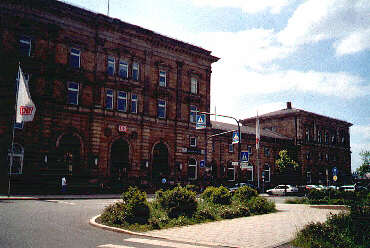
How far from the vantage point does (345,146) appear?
244ft

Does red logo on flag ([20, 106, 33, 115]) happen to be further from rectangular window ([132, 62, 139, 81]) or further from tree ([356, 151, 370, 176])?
tree ([356, 151, 370, 176])

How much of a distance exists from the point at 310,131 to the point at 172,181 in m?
38.5

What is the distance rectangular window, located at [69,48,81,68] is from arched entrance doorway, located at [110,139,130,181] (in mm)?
8705

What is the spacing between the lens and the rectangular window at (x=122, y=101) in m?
34.7

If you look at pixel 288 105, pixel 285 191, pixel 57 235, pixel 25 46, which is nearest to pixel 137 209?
pixel 57 235

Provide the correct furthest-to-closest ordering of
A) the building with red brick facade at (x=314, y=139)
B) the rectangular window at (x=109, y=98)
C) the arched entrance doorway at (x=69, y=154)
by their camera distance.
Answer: the building with red brick facade at (x=314, y=139) → the rectangular window at (x=109, y=98) → the arched entrance doorway at (x=69, y=154)

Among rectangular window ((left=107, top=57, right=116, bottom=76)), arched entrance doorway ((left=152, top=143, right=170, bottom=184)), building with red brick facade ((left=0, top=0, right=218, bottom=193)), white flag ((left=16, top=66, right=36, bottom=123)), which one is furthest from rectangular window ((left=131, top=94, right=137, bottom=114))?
white flag ((left=16, top=66, right=36, bottom=123))

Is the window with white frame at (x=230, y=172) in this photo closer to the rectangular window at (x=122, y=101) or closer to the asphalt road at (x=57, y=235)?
the rectangular window at (x=122, y=101)

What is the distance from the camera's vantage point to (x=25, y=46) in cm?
2906

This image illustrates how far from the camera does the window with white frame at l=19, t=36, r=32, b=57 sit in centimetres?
2880

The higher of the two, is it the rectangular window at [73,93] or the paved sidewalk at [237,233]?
the rectangular window at [73,93]

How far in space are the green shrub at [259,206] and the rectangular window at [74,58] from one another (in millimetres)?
22545

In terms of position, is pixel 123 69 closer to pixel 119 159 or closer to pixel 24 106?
pixel 119 159

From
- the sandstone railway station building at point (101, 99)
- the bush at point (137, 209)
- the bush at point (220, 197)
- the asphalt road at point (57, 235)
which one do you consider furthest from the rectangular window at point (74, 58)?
the bush at point (137, 209)
